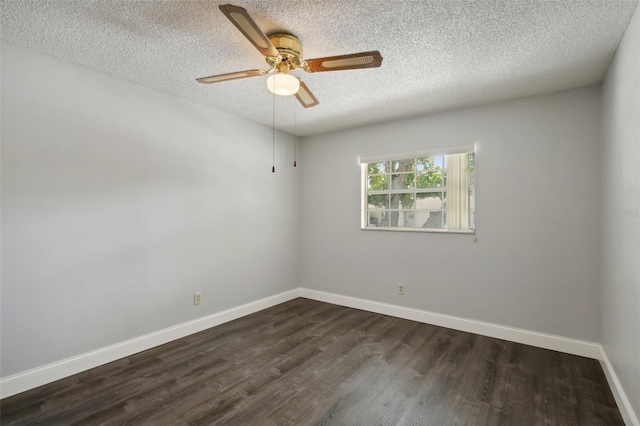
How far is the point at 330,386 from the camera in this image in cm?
222

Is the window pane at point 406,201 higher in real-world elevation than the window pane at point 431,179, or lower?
lower

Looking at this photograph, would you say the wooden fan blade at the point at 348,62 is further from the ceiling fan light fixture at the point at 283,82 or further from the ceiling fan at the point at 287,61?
the ceiling fan light fixture at the point at 283,82

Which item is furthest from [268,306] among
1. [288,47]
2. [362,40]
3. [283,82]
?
[362,40]

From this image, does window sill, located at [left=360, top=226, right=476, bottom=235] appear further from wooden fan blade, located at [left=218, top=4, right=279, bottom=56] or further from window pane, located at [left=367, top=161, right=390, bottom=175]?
wooden fan blade, located at [left=218, top=4, right=279, bottom=56]

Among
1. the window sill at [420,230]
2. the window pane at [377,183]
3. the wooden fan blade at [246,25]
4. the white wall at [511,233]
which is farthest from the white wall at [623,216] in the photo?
the window pane at [377,183]

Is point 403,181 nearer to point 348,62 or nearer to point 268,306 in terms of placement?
point 348,62

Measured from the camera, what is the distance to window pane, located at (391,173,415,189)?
3.80 m

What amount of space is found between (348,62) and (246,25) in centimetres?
62

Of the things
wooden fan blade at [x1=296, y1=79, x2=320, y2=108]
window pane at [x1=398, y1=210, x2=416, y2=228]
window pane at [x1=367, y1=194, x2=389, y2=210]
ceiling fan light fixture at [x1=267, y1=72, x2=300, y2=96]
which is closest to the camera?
ceiling fan light fixture at [x1=267, y1=72, x2=300, y2=96]

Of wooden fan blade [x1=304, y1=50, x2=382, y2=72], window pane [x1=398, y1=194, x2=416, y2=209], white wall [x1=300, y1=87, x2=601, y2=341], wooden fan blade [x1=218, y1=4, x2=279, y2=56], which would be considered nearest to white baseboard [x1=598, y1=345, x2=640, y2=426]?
white wall [x1=300, y1=87, x2=601, y2=341]

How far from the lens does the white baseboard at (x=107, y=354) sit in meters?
2.12

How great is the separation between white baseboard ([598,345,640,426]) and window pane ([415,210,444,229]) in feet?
5.78

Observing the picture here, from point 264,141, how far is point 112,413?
10.4 ft

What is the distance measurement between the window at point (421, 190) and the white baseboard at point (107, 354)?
2.14 m
